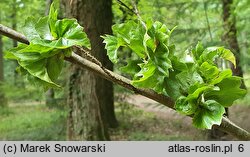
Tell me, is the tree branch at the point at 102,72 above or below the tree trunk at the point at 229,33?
below

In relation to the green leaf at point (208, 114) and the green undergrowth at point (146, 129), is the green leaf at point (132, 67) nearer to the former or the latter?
the green leaf at point (208, 114)

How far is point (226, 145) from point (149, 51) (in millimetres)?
2180

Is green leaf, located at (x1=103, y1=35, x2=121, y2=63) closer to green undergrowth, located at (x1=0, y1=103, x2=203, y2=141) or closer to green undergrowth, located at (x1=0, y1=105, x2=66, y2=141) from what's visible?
green undergrowth, located at (x1=0, y1=103, x2=203, y2=141)

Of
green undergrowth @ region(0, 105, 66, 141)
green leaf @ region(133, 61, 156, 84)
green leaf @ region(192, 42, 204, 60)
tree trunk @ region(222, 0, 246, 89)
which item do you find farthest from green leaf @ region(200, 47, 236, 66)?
green undergrowth @ region(0, 105, 66, 141)

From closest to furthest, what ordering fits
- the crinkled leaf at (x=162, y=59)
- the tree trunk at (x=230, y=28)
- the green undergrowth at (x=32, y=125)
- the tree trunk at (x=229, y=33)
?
the crinkled leaf at (x=162, y=59)
the tree trunk at (x=229, y=33)
the tree trunk at (x=230, y=28)
the green undergrowth at (x=32, y=125)

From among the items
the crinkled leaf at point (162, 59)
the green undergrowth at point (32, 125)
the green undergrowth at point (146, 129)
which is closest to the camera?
the crinkled leaf at point (162, 59)

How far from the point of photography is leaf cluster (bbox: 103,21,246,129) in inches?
22.1

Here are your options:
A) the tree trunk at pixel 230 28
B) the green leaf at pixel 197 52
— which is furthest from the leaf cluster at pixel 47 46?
the tree trunk at pixel 230 28

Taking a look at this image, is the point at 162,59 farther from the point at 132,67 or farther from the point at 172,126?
the point at 172,126

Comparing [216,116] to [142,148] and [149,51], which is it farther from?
[142,148]

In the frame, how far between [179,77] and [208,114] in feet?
0.25

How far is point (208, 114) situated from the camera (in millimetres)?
583

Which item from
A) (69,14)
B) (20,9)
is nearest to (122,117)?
(20,9)

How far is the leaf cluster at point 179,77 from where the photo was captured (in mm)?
561
